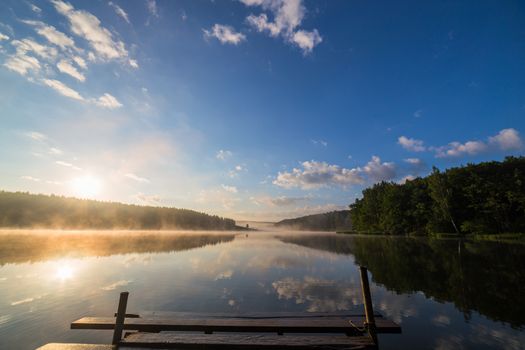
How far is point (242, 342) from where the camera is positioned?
9117mm

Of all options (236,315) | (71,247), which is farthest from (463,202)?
(71,247)

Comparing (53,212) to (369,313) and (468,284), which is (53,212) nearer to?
(369,313)

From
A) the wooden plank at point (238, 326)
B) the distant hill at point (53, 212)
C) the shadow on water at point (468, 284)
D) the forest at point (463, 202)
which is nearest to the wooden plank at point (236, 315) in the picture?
the wooden plank at point (238, 326)

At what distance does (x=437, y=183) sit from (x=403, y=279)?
87809 millimetres

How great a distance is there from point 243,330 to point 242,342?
1.86 metres

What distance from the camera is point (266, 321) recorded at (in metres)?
11.2

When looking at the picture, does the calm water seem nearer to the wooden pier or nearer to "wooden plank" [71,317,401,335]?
"wooden plank" [71,317,401,335]

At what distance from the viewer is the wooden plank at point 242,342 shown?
8.95 m

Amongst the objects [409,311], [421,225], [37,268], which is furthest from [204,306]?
[421,225]

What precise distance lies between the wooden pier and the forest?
309 feet

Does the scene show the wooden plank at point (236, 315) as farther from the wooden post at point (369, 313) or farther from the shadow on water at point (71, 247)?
the shadow on water at point (71, 247)

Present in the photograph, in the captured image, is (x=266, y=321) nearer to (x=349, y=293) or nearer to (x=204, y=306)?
(x=204, y=306)

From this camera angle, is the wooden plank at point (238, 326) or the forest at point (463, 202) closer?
the wooden plank at point (238, 326)

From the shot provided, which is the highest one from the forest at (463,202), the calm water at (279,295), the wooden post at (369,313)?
the forest at (463,202)
